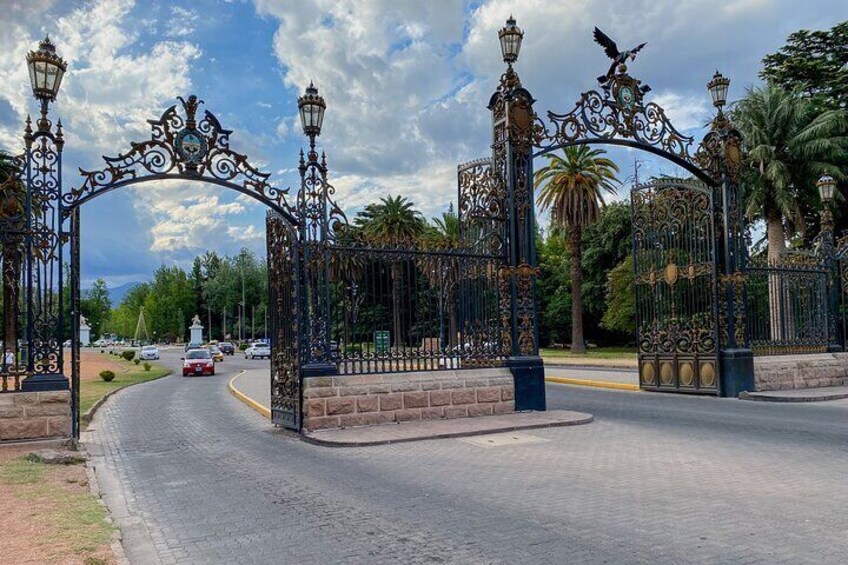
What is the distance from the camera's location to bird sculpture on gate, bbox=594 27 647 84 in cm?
1623

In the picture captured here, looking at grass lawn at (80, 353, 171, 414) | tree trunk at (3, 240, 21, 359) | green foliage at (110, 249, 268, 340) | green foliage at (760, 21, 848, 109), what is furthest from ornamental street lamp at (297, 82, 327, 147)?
green foliage at (110, 249, 268, 340)

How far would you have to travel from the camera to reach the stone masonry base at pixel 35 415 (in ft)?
35.9

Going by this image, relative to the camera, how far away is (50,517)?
6.59 metres

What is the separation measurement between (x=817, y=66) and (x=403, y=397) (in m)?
35.6

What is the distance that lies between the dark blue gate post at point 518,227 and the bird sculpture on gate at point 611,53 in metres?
2.33

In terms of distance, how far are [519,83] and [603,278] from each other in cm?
4126

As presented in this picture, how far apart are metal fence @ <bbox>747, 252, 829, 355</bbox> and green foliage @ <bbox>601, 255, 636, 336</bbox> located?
2588 cm

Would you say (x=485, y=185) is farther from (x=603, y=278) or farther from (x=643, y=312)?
(x=603, y=278)

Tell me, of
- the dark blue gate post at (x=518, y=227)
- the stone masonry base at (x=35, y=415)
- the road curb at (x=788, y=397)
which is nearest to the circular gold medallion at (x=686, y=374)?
the road curb at (x=788, y=397)

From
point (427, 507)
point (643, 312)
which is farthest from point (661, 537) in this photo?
point (643, 312)

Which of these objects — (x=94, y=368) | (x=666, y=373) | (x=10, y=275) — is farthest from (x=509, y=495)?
(x=94, y=368)

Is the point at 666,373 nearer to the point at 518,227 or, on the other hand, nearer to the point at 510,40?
the point at 518,227

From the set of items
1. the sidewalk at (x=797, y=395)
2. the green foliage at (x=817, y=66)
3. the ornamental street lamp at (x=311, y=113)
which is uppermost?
the green foliage at (x=817, y=66)

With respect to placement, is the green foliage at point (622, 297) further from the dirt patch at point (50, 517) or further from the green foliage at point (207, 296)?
the green foliage at point (207, 296)
